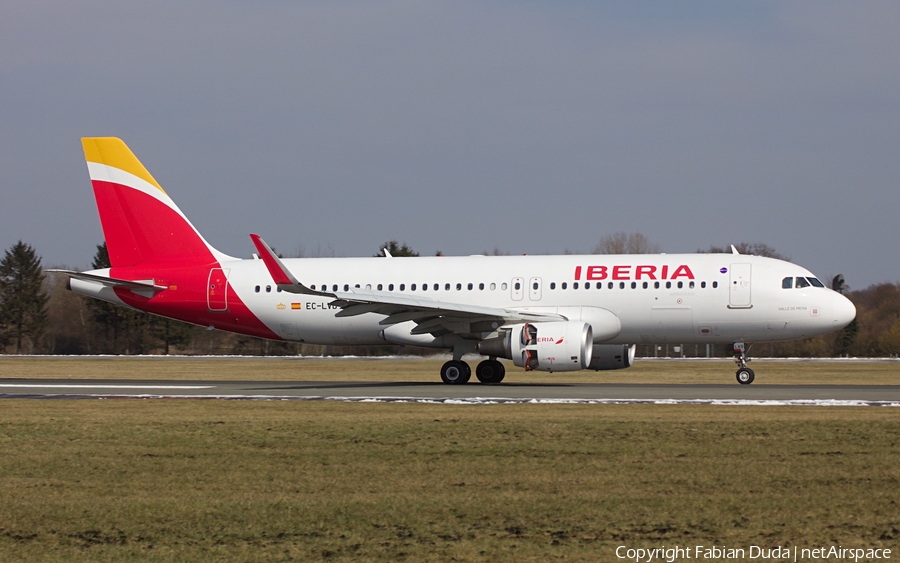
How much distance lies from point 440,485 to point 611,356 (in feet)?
60.7

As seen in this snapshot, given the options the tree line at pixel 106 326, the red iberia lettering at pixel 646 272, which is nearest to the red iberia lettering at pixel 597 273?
the red iberia lettering at pixel 646 272

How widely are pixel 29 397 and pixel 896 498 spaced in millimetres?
19585

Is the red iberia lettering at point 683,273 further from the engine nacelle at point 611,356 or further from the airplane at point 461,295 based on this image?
the engine nacelle at point 611,356

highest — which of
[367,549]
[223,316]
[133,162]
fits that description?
[133,162]

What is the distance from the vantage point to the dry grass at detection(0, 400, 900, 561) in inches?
316

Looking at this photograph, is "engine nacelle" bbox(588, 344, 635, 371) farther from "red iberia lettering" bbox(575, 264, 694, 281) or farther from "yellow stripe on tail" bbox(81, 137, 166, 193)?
"yellow stripe on tail" bbox(81, 137, 166, 193)

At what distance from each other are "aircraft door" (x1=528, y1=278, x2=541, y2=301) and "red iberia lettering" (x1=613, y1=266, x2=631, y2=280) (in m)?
2.17

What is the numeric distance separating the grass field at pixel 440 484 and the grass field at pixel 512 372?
14.2 meters

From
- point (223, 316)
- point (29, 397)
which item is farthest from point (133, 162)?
point (29, 397)

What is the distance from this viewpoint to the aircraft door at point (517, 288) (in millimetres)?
28344

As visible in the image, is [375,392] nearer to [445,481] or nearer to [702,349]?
[445,481]

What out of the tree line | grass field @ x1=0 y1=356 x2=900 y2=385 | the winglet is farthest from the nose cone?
the tree line

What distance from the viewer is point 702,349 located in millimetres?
62312

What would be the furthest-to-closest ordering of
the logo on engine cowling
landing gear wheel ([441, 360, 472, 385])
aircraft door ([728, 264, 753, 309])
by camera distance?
landing gear wheel ([441, 360, 472, 385]), aircraft door ([728, 264, 753, 309]), the logo on engine cowling
